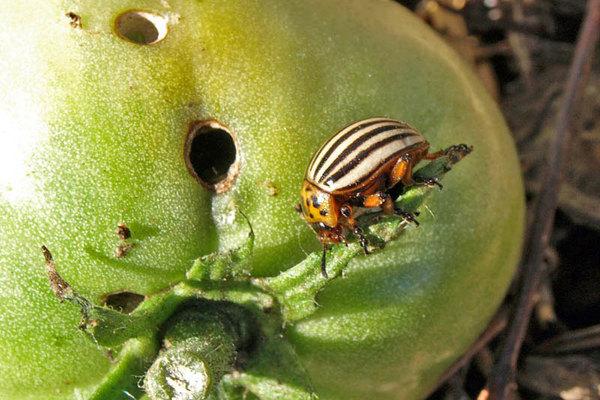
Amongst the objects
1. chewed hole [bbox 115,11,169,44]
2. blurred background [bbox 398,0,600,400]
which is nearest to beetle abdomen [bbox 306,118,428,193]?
chewed hole [bbox 115,11,169,44]

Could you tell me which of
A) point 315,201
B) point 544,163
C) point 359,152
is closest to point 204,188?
point 315,201

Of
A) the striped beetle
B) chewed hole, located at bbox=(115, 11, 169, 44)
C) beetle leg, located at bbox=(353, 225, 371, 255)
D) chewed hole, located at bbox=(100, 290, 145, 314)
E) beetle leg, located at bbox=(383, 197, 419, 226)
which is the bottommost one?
beetle leg, located at bbox=(383, 197, 419, 226)

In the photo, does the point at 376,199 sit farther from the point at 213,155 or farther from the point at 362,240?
the point at 213,155

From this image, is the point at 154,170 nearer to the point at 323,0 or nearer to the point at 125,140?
the point at 125,140

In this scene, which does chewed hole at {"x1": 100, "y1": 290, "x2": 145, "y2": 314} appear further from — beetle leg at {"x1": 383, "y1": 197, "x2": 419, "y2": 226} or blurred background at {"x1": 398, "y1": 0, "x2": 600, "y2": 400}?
blurred background at {"x1": 398, "y1": 0, "x2": 600, "y2": 400}

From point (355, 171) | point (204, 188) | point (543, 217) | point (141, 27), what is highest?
point (141, 27)

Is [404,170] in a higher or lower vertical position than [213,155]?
lower

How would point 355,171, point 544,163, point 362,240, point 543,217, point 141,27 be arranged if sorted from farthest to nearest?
point 544,163
point 543,217
point 141,27
point 355,171
point 362,240
